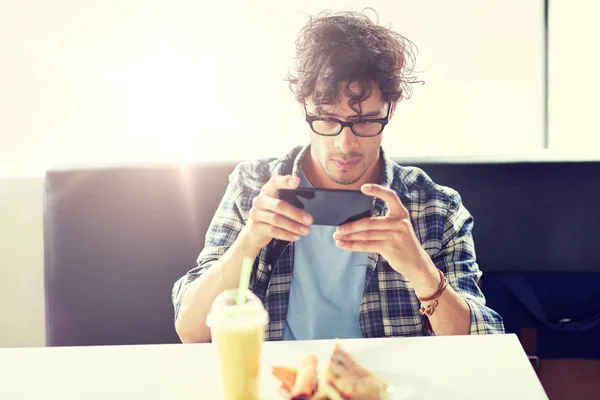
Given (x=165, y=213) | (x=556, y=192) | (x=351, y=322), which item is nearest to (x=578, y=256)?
(x=556, y=192)

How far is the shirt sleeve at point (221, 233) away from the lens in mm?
1328

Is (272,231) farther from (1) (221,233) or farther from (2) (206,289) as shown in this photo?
(1) (221,233)

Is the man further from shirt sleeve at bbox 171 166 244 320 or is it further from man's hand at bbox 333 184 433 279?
man's hand at bbox 333 184 433 279

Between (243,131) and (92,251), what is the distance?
2.63 ft

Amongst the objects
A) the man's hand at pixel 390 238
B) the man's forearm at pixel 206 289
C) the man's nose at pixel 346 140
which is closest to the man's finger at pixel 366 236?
the man's hand at pixel 390 238

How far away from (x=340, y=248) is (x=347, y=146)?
267 millimetres

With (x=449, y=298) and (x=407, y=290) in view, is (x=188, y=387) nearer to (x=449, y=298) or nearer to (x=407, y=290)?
(x=449, y=298)

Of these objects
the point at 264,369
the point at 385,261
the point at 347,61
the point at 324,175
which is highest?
the point at 347,61

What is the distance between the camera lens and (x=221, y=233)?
142 centimetres

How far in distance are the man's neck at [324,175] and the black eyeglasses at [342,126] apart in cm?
14

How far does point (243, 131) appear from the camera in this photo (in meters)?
2.20

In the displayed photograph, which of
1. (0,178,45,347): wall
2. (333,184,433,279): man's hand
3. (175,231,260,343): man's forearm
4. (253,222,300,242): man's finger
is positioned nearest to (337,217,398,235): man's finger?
(333,184,433,279): man's hand

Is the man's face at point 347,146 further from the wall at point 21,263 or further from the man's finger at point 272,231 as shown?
the wall at point 21,263

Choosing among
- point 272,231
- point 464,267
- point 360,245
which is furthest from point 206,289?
point 464,267
